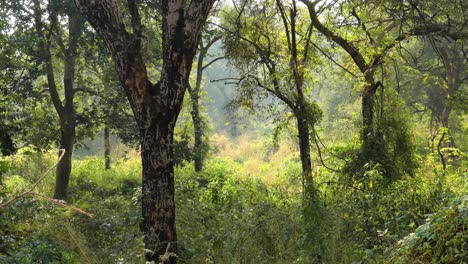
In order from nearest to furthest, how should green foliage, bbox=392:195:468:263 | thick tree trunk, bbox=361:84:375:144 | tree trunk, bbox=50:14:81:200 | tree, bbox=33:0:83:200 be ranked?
1. green foliage, bbox=392:195:468:263
2. thick tree trunk, bbox=361:84:375:144
3. tree, bbox=33:0:83:200
4. tree trunk, bbox=50:14:81:200

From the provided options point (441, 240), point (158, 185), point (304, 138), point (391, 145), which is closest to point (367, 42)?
point (391, 145)

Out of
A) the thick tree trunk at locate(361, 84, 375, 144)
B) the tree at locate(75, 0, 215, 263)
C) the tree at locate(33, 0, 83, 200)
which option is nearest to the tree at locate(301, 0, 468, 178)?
the thick tree trunk at locate(361, 84, 375, 144)

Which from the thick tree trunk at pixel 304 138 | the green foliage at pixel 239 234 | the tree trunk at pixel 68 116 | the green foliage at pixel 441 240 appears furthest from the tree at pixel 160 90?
the tree trunk at pixel 68 116

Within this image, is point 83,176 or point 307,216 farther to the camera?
point 83,176

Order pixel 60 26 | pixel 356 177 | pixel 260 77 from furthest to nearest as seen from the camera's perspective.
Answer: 1. pixel 60 26
2. pixel 260 77
3. pixel 356 177

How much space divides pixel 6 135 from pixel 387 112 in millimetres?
7603

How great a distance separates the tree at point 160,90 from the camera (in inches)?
194

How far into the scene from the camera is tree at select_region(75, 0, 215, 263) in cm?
493

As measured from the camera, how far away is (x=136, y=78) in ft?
16.3

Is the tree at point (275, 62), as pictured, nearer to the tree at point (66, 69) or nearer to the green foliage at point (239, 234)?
the green foliage at point (239, 234)

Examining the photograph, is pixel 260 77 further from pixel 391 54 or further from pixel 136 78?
pixel 136 78

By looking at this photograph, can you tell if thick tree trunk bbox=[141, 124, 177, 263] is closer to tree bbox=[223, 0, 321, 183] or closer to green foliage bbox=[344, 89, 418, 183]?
tree bbox=[223, 0, 321, 183]

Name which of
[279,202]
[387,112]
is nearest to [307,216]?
[279,202]

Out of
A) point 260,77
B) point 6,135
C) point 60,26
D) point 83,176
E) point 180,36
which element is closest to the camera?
point 180,36
